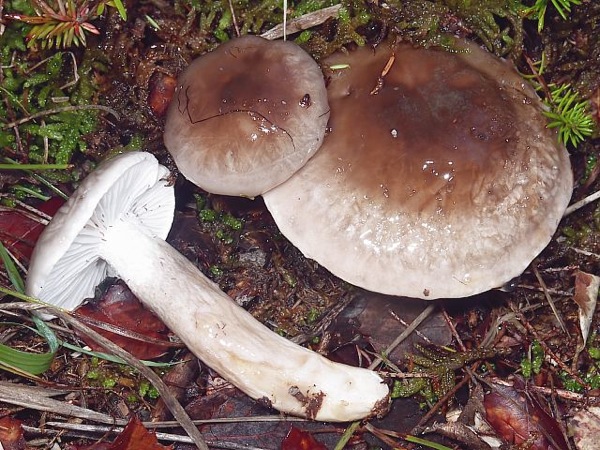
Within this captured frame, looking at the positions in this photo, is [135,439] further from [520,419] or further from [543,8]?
[543,8]

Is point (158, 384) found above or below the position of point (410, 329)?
above

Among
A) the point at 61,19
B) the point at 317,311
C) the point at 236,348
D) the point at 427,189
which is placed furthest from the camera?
the point at 317,311

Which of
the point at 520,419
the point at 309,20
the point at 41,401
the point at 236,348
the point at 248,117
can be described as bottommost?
the point at 520,419

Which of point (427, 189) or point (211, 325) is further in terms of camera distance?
point (211, 325)

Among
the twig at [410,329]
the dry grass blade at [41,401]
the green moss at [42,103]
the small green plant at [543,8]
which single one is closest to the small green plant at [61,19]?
the green moss at [42,103]

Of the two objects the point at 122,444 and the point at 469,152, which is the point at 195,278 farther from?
the point at 469,152

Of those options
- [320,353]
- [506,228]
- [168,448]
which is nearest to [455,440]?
[320,353]

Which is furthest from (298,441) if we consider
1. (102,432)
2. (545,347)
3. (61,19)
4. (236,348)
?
(61,19)
